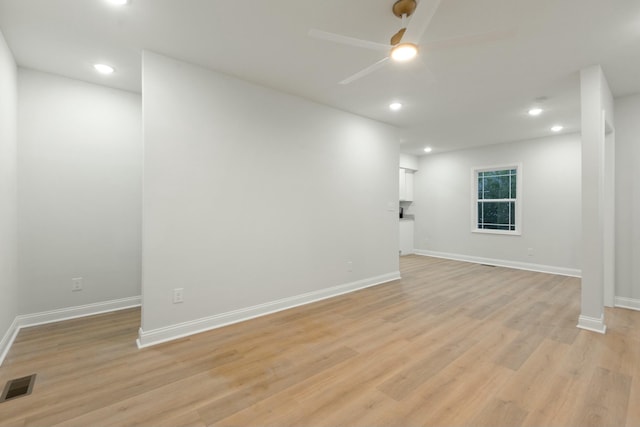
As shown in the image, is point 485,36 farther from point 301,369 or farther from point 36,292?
point 36,292

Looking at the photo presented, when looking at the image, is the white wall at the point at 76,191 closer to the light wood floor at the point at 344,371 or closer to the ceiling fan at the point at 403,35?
the light wood floor at the point at 344,371

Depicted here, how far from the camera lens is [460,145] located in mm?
6590

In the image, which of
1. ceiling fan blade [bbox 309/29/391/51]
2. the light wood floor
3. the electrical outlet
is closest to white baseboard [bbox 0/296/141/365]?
the light wood floor

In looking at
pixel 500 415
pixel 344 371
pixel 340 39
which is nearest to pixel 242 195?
pixel 340 39

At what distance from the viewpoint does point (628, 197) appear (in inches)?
145

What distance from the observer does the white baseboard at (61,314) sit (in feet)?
8.90

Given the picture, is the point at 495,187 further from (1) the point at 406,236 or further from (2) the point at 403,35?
(2) the point at 403,35

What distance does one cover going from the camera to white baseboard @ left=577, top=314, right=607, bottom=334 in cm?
293

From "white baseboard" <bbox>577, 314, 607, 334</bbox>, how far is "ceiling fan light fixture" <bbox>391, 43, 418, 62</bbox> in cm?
319

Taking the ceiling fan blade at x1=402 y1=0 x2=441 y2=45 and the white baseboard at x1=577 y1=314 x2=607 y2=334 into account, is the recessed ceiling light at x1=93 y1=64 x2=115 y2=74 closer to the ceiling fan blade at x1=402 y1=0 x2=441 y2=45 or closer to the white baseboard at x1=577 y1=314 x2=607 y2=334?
the ceiling fan blade at x1=402 y1=0 x2=441 y2=45

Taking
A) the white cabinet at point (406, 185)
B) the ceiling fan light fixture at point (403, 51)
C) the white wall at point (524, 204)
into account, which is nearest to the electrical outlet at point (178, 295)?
the ceiling fan light fixture at point (403, 51)

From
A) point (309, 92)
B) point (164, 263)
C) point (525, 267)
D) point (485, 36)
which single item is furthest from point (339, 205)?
point (525, 267)

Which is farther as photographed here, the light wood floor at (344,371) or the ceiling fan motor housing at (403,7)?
the ceiling fan motor housing at (403,7)

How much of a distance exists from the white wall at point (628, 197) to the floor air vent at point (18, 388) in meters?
6.09
